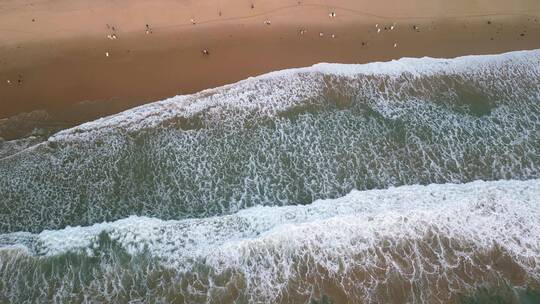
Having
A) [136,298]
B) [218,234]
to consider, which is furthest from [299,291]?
[136,298]

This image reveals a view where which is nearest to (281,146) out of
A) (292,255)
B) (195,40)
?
(292,255)

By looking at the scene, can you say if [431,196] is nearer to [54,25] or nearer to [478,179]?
[478,179]

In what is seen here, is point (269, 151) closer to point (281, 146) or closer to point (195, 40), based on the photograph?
point (281, 146)

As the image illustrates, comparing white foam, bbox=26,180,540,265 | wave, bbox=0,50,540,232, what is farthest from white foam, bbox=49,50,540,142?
white foam, bbox=26,180,540,265

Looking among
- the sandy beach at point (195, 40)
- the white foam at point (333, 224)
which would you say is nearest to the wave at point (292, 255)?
the white foam at point (333, 224)

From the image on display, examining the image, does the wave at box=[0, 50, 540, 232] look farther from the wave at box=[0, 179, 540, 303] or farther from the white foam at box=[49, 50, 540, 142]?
the wave at box=[0, 179, 540, 303]

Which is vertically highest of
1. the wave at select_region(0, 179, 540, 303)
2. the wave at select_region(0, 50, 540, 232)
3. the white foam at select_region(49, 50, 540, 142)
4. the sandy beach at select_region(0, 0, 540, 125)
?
the sandy beach at select_region(0, 0, 540, 125)
